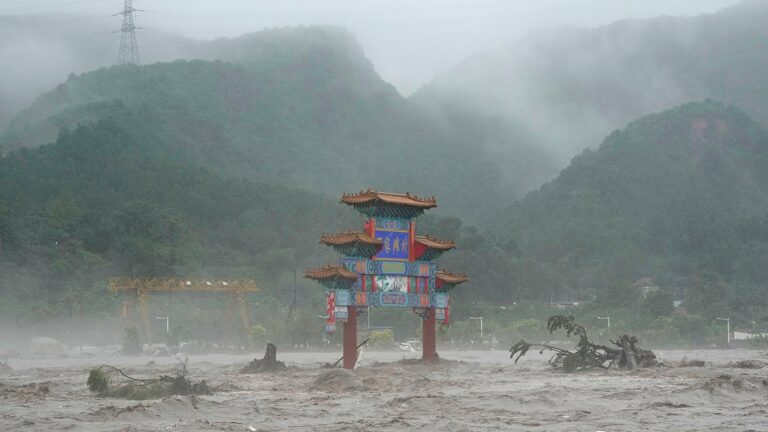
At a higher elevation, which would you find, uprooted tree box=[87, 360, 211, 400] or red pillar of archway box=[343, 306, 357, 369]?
red pillar of archway box=[343, 306, 357, 369]

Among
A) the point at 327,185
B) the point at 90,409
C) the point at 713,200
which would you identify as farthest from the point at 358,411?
the point at 327,185

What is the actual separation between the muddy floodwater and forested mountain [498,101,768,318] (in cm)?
5881

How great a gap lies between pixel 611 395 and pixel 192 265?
246 ft

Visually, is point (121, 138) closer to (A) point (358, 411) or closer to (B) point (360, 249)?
(B) point (360, 249)

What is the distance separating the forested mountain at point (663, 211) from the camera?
118 meters

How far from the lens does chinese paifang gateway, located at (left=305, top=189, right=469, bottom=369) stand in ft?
133

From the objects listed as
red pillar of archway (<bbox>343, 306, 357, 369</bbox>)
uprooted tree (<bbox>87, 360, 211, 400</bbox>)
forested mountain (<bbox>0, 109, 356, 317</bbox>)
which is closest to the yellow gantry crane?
forested mountain (<bbox>0, 109, 356, 317</bbox>)

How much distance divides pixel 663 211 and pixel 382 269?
4511 inches

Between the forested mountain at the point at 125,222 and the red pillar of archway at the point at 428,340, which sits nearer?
the red pillar of archway at the point at 428,340

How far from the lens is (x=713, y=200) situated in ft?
516

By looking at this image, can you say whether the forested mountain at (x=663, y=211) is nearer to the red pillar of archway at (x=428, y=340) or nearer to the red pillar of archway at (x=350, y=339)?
the red pillar of archway at (x=428, y=340)

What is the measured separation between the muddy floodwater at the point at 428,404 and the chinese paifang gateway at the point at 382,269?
2883mm

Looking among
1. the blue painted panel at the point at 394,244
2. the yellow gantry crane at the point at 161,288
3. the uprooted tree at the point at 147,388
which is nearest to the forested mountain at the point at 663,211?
the yellow gantry crane at the point at 161,288

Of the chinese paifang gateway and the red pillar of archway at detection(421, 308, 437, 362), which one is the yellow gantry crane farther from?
the chinese paifang gateway
